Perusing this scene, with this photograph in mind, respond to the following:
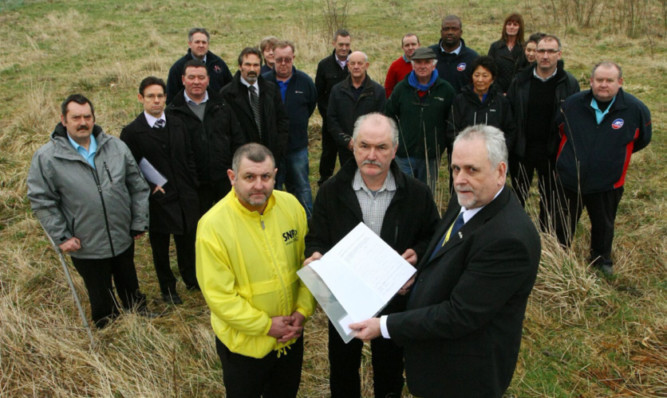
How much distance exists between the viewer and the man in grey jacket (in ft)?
11.5

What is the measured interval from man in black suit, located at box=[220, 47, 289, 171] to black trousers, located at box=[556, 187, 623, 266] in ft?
10.0

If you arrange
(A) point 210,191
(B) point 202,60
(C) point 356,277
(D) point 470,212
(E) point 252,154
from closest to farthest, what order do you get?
(D) point 470,212
(C) point 356,277
(E) point 252,154
(A) point 210,191
(B) point 202,60

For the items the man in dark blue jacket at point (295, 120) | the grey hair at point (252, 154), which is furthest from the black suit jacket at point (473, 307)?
the man in dark blue jacket at point (295, 120)

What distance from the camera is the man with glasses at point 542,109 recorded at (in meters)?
4.75

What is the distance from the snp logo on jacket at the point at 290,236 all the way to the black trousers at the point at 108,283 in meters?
1.99

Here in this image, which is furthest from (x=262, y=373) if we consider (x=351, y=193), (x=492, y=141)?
(x=492, y=141)

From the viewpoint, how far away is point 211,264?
243 centimetres

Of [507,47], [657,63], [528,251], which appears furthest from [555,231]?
[657,63]

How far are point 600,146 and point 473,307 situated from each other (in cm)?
313

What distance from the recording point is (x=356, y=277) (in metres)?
2.40

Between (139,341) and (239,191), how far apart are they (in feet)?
6.39

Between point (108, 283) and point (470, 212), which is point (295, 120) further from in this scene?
point (470, 212)

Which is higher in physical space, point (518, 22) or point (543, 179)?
point (518, 22)

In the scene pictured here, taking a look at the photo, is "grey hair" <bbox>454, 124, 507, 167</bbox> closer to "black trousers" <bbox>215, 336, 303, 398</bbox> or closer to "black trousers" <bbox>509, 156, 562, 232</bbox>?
"black trousers" <bbox>215, 336, 303, 398</bbox>
